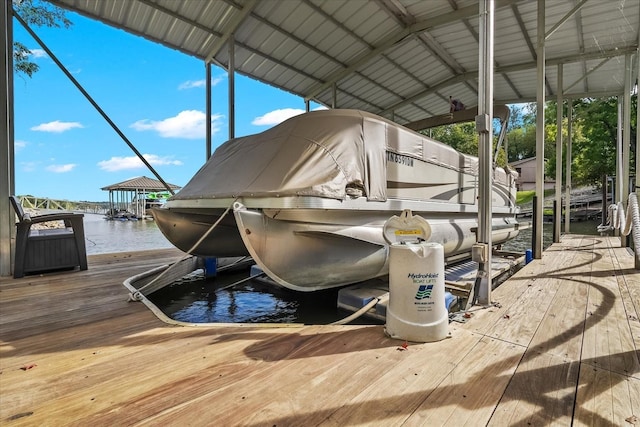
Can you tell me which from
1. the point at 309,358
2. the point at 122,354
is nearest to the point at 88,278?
the point at 122,354

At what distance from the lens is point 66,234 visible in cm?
429

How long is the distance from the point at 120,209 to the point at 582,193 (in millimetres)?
40416

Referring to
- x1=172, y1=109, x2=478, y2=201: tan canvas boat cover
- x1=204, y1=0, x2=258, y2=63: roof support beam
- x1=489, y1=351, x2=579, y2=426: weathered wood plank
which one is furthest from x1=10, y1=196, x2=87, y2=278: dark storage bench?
x1=489, y1=351, x2=579, y2=426: weathered wood plank

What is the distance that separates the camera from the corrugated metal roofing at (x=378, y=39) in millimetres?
6129

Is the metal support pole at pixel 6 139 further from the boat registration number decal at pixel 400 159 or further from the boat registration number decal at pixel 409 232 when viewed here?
the boat registration number decal at pixel 409 232

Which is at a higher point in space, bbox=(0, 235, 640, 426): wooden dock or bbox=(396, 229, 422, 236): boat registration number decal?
bbox=(396, 229, 422, 236): boat registration number decal

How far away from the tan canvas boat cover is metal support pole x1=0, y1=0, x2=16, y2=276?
221 centimetres

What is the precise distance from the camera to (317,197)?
274 centimetres

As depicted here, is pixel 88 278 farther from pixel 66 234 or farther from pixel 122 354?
pixel 122 354

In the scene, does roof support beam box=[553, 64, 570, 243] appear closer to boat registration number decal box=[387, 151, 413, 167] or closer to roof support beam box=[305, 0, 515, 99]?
roof support beam box=[305, 0, 515, 99]

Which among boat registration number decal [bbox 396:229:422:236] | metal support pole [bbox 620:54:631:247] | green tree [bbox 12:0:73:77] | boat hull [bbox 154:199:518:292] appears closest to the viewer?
boat registration number decal [bbox 396:229:422:236]

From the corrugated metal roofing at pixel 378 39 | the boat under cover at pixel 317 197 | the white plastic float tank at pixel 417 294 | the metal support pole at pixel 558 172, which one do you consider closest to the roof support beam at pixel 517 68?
the corrugated metal roofing at pixel 378 39

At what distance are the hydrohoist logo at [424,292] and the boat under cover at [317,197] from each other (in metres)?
1.04

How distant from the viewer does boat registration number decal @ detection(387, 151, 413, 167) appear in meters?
3.51
